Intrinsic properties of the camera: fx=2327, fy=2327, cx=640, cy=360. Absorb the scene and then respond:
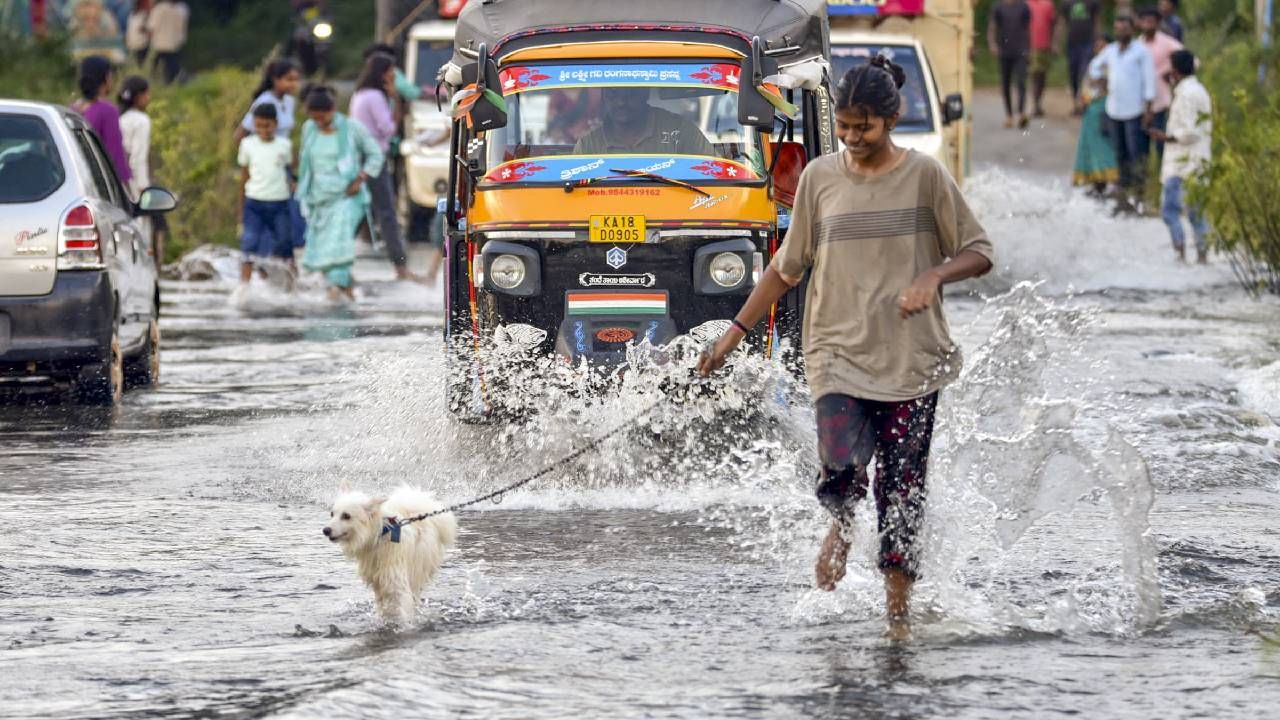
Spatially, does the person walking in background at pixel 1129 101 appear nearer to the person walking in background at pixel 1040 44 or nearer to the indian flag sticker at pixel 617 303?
the person walking in background at pixel 1040 44

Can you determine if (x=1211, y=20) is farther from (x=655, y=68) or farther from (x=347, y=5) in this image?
(x=655, y=68)

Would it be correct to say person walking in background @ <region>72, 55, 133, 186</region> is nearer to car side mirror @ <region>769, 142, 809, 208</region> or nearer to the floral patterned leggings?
car side mirror @ <region>769, 142, 809, 208</region>

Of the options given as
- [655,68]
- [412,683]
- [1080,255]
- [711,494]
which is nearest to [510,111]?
[655,68]

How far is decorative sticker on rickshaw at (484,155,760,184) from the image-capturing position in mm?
11133

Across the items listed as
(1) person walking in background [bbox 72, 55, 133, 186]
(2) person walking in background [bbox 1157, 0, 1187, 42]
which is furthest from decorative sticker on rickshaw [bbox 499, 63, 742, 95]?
(2) person walking in background [bbox 1157, 0, 1187, 42]

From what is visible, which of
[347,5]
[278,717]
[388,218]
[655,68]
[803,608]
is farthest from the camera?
[347,5]

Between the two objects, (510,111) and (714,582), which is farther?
(510,111)

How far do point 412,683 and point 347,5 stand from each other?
122ft

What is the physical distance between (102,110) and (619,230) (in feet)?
23.4

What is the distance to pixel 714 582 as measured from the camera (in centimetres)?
768

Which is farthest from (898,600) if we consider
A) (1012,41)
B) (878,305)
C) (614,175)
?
(1012,41)

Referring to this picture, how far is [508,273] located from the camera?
36.0ft

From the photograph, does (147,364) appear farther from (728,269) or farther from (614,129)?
(728,269)

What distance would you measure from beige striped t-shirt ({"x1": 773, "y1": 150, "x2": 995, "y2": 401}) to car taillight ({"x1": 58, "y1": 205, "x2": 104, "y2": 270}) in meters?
6.27
